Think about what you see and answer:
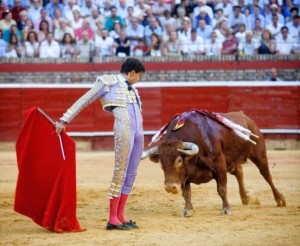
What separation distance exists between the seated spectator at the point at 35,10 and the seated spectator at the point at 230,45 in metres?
2.96

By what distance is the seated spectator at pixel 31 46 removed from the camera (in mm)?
15573

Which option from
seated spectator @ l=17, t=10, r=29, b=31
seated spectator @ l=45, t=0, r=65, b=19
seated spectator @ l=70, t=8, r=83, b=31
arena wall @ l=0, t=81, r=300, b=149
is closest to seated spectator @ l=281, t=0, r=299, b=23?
arena wall @ l=0, t=81, r=300, b=149

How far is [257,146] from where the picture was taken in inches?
381

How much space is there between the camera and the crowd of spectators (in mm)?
15648

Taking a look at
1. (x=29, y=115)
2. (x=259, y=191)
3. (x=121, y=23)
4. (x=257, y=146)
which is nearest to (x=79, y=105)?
(x=29, y=115)

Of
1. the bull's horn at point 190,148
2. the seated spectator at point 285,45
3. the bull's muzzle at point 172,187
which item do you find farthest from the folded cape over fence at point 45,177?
the seated spectator at point 285,45

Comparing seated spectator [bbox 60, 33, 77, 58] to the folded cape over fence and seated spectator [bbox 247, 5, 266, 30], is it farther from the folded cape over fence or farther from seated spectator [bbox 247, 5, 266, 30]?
the folded cape over fence

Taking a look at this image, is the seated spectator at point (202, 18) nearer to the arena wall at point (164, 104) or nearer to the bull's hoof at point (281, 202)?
the arena wall at point (164, 104)

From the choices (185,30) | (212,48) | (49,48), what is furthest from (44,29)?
(212,48)

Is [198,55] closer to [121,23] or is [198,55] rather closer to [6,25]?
[121,23]

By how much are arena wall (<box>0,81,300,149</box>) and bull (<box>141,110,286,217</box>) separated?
21.3ft

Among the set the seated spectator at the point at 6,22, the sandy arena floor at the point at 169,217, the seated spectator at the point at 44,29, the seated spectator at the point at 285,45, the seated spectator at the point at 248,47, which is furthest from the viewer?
the seated spectator at the point at 285,45

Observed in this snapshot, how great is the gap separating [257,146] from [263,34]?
6408 mm

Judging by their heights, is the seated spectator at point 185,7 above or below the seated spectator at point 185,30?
above
